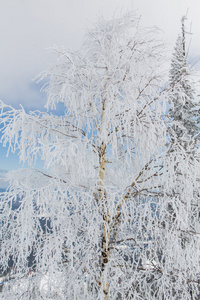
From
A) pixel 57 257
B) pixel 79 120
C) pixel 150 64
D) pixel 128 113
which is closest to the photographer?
pixel 57 257

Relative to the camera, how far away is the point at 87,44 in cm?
452

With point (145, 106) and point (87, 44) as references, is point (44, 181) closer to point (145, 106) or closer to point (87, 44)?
point (145, 106)

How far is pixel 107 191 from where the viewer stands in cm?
324

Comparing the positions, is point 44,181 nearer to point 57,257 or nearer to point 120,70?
point 57,257

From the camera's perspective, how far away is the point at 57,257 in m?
2.95

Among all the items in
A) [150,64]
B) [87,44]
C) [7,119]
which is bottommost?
[7,119]

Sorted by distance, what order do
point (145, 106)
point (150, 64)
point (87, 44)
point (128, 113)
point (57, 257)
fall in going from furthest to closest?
1. point (87, 44)
2. point (150, 64)
3. point (145, 106)
4. point (128, 113)
5. point (57, 257)

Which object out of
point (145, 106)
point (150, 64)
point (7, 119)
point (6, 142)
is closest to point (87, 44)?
point (150, 64)

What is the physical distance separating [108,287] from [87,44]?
5.23 metres

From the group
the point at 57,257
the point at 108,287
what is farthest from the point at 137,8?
the point at 108,287

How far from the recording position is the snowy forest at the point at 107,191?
3082 mm

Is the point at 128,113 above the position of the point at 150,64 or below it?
below

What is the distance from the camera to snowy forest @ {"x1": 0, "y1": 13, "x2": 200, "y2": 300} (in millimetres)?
3082

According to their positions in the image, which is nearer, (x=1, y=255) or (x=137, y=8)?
(x=1, y=255)
